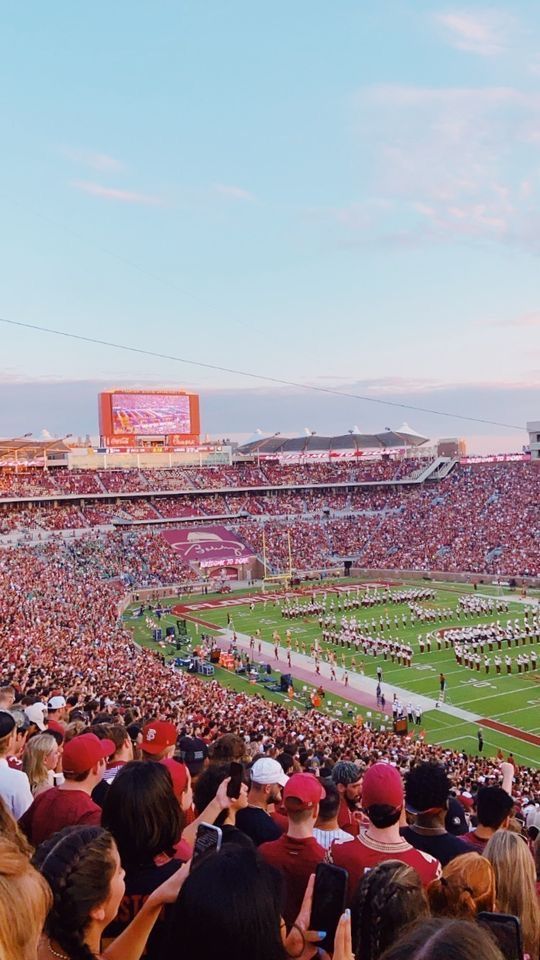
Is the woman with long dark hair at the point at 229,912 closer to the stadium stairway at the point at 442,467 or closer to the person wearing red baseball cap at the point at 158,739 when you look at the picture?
the person wearing red baseball cap at the point at 158,739

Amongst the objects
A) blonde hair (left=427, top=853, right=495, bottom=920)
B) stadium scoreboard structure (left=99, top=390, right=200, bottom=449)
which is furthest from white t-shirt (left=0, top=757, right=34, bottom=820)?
stadium scoreboard structure (left=99, top=390, right=200, bottom=449)

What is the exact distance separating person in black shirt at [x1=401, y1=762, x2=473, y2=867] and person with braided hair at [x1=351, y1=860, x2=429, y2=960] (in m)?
1.42

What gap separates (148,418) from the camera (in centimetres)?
6519

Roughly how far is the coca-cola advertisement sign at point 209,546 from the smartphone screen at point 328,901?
45548 mm

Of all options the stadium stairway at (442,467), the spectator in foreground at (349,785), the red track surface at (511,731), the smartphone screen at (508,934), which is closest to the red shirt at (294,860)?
the smartphone screen at (508,934)

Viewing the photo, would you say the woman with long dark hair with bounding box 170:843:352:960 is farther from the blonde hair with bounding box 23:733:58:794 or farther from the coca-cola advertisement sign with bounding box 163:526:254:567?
the coca-cola advertisement sign with bounding box 163:526:254:567

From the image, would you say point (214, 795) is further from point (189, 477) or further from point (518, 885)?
point (189, 477)

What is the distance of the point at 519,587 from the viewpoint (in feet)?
131

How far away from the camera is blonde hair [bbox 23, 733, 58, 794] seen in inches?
217

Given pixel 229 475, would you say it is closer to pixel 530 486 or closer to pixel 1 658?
pixel 530 486

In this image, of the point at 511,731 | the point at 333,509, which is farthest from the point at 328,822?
the point at 333,509

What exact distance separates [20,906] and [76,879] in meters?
0.63

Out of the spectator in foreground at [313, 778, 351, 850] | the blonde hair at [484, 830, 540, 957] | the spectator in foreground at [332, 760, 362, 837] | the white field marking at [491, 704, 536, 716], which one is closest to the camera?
the blonde hair at [484, 830, 540, 957]

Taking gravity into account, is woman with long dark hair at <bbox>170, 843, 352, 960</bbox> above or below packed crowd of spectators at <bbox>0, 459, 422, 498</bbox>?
above
